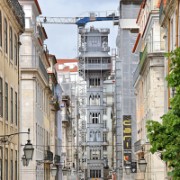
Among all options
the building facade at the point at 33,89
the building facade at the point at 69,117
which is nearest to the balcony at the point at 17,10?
the building facade at the point at 33,89

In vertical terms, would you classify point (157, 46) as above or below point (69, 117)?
above

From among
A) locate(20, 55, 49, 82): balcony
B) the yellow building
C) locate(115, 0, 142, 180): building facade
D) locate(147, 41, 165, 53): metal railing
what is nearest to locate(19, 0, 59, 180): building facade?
locate(20, 55, 49, 82): balcony

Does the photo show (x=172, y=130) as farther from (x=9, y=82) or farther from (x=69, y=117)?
(x=69, y=117)

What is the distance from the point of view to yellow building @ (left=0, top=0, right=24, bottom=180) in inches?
1414

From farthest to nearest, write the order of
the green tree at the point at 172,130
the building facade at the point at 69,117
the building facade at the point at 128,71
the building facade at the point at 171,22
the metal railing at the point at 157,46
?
1. the building facade at the point at 69,117
2. the building facade at the point at 128,71
3. the metal railing at the point at 157,46
4. the building facade at the point at 171,22
5. the green tree at the point at 172,130

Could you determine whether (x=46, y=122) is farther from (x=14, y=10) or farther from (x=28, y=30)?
(x=14, y=10)

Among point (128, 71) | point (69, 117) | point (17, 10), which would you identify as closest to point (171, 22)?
point (17, 10)

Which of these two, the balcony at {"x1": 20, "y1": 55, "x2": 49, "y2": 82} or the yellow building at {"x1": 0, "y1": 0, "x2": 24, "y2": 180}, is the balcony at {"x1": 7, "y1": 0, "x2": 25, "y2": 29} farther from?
the balcony at {"x1": 20, "y1": 55, "x2": 49, "y2": 82}

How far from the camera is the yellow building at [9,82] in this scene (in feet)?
118

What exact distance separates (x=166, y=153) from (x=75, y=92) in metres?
163

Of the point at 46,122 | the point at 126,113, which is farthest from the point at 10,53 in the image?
the point at 126,113

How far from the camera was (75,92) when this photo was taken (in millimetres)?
185625

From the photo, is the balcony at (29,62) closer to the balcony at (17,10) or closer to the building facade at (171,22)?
the balcony at (17,10)

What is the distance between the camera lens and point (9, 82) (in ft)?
128
